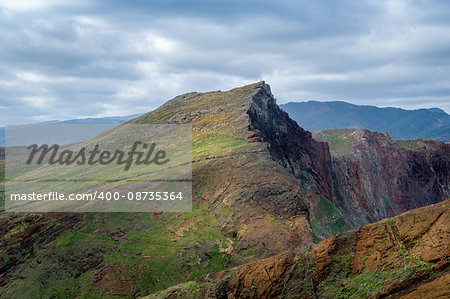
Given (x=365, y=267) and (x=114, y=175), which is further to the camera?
(x=114, y=175)

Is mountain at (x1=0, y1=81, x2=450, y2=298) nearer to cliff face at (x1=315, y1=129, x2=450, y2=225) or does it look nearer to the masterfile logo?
the masterfile logo

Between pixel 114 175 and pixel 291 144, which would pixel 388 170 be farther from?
pixel 114 175

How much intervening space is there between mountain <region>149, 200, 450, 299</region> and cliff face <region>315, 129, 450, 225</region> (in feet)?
234

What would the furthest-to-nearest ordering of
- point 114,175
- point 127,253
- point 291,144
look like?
point 291,144 < point 114,175 < point 127,253

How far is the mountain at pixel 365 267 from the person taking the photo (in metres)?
13.1

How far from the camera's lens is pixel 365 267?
14961 mm

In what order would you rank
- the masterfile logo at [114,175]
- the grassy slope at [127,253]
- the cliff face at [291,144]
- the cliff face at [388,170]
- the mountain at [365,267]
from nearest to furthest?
the mountain at [365,267]
the grassy slope at [127,253]
the masterfile logo at [114,175]
the cliff face at [291,144]
the cliff face at [388,170]

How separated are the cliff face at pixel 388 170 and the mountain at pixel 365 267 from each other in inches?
2806

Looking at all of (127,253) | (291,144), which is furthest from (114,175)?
(291,144)

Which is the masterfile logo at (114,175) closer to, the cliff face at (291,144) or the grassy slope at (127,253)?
the grassy slope at (127,253)

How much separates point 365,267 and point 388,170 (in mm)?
100499

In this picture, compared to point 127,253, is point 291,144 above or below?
above

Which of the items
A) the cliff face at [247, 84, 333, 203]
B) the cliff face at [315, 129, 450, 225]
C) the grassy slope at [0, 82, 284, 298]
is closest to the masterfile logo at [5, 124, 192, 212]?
the grassy slope at [0, 82, 284, 298]

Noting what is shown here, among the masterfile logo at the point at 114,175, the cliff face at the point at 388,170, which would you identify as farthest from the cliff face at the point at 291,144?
the masterfile logo at the point at 114,175
